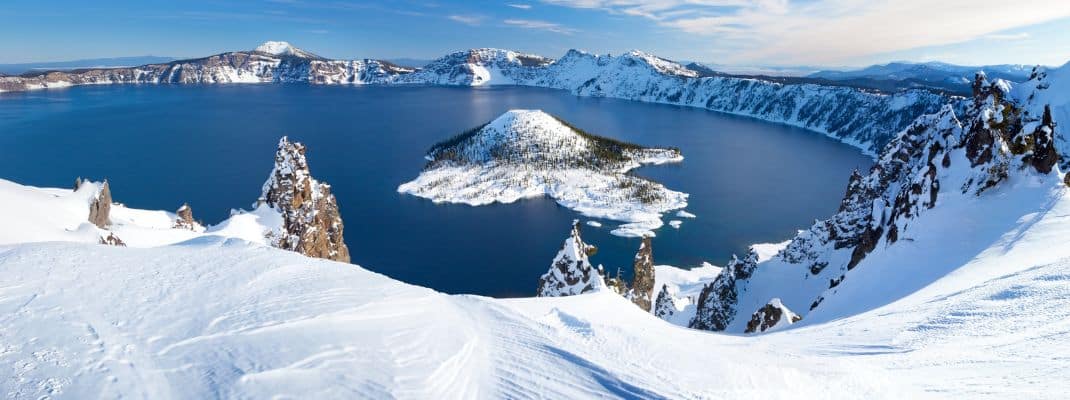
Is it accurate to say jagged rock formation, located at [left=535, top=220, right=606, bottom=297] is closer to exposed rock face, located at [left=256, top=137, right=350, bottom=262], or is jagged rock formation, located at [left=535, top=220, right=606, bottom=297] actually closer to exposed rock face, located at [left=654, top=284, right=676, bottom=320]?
exposed rock face, located at [left=654, top=284, right=676, bottom=320]

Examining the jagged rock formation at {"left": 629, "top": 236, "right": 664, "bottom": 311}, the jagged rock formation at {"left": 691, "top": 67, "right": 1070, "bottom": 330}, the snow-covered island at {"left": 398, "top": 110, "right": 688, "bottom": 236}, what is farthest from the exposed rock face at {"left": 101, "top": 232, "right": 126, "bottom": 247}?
the snow-covered island at {"left": 398, "top": 110, "right": 688, "bottom": 236}

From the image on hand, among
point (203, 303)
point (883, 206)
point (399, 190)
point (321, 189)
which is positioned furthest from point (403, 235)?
point (203, 303)

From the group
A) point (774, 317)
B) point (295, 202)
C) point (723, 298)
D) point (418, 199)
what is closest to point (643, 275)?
point (723, 298)

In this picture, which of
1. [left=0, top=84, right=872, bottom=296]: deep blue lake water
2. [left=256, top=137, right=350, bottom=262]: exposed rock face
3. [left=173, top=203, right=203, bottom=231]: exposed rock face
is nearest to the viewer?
[left=256, top=137, right=350, bottom=262]: exposed rock face

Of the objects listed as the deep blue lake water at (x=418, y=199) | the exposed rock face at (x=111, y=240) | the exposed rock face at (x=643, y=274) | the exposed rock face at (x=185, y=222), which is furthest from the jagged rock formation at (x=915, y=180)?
the exposed rock face at (x=185, y=222)

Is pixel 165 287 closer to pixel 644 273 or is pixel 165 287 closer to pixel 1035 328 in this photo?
pixel 1035 328

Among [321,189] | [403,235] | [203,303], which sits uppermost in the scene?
[203,303]
